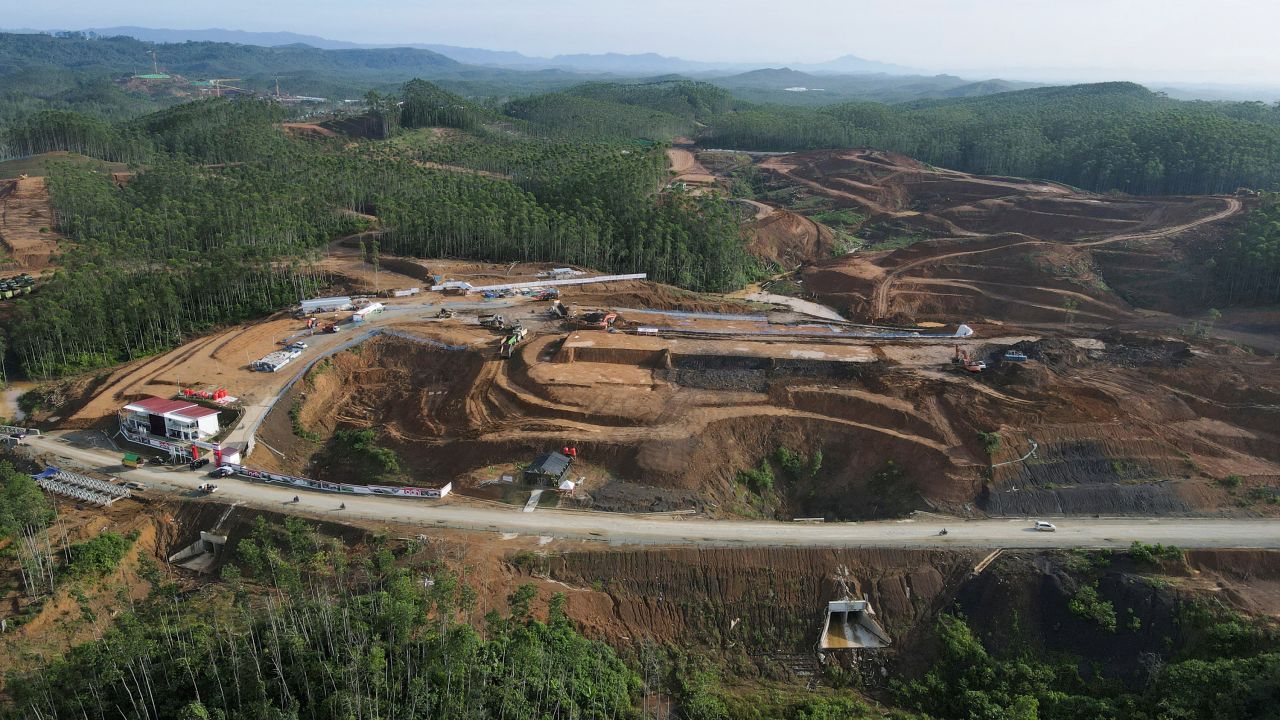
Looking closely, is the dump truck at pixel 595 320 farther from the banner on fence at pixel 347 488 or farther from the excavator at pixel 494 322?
the banner on fence at pixel 347 488

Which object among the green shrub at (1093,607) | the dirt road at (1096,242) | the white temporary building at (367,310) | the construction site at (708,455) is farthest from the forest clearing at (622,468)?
the dirt road at (1096,242)

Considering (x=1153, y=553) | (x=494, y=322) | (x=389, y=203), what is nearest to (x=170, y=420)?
(x=494, y=322)

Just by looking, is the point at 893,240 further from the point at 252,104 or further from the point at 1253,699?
the point at 252,104

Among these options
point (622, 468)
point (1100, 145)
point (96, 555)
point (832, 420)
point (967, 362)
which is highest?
point (1100, 145)

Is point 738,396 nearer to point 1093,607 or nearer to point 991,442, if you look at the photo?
point 991,442

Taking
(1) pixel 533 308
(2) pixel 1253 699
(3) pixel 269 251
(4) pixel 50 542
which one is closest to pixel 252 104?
(3) pixel 269 251
